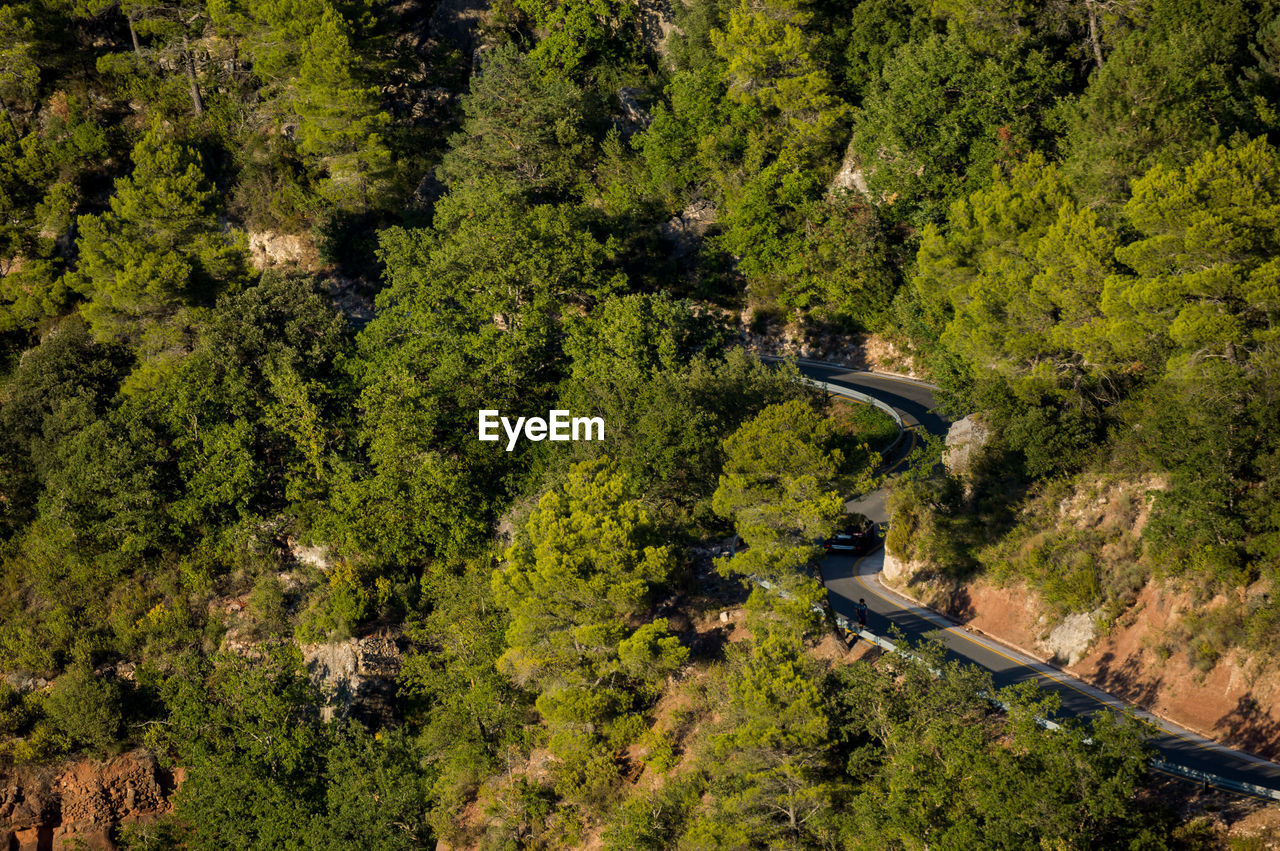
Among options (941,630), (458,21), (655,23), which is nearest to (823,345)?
(941,630)

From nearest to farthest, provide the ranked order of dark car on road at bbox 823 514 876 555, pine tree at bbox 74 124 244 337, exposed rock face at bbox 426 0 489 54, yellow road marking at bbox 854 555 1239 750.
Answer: yellow road marking at bbox 854 555 1239 750, dark car on road at bbox 823 514 876 555, pine tree at bbox 74 124 244 337, exposed rock face at bbox 426 0 489 54

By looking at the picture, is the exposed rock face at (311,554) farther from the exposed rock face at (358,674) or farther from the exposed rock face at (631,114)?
the exposed rock face at (631,114)

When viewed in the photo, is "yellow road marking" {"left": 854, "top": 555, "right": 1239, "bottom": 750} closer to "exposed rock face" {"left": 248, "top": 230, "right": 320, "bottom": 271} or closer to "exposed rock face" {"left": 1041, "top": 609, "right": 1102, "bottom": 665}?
"exposed rock face" {"left": 1041, "top": 609, "right": 1102, "bottom": 665}

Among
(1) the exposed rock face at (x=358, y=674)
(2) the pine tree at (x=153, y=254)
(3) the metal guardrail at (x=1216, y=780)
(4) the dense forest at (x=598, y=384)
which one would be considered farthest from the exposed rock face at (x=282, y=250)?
(3) the metal guardrail at (x=1216, y=780)

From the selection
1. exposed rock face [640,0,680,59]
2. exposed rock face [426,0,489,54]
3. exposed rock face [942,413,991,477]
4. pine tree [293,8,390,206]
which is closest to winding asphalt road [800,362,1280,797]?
exposed rock face [942,413,991,477]

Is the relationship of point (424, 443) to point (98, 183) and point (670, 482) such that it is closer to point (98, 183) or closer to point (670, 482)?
point (670, 482)

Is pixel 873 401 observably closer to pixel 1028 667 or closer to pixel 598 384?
pixel 598 384

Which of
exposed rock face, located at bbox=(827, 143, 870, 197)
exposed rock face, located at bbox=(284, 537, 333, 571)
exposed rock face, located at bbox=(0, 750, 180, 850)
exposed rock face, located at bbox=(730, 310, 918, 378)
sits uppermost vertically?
exposed rock face, located at bbox=(827, 143, 870, 197)
